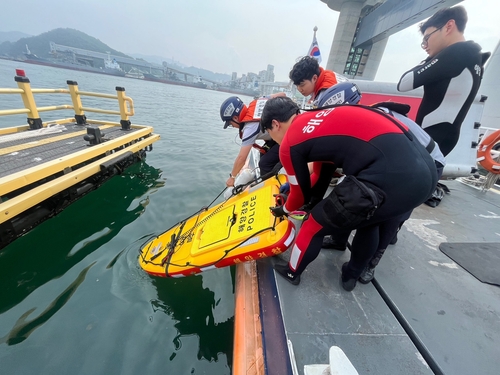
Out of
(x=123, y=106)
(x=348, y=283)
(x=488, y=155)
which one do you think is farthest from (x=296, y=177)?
(x=123, y=106)

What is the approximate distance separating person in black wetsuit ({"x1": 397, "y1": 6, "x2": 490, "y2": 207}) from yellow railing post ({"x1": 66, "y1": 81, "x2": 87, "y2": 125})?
6.51 metres

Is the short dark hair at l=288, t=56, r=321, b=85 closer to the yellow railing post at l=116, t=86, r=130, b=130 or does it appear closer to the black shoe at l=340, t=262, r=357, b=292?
the black shoe at l=340, t=262, r=357, b=292

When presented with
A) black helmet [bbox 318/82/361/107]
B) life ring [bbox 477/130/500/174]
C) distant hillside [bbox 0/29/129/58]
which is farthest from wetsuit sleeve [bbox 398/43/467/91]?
distant hillside [bbox 0/29/129/58]

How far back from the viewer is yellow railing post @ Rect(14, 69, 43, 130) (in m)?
4.12

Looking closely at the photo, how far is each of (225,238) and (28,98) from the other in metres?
5.25

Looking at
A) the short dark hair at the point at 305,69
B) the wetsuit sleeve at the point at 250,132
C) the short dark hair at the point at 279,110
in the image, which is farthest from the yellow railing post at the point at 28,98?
the short dark hair at the point at 279,110

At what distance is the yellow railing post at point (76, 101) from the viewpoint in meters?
5.21

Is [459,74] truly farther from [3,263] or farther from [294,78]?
[3,263]

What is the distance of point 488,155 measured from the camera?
4.24 m

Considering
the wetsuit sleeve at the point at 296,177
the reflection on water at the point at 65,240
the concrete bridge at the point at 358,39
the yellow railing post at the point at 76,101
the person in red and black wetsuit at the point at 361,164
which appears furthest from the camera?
the concrete bridge at the point at 358,39

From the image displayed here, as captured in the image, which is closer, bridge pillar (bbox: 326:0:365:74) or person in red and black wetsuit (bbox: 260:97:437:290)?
person in red and black wetsuit (bbox: 260:97:437:290)

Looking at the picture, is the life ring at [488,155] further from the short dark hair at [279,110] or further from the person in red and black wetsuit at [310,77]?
the short dark hair at [279,110]

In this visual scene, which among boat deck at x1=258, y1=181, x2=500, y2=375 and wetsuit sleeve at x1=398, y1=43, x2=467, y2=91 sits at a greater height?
wetsuit sleeve at x1=398, y1=43, x2=467, y2=91

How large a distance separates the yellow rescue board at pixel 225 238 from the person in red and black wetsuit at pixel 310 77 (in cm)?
109
